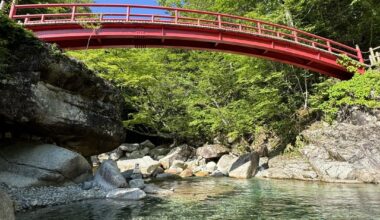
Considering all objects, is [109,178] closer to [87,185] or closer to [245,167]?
[87,185]

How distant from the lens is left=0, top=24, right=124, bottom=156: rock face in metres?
10.5

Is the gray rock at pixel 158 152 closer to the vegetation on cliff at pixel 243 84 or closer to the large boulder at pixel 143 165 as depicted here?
the vegetation on cliff at pixel 243 84

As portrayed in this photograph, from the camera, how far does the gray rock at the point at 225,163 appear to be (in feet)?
60.2

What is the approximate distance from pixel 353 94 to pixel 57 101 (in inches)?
534

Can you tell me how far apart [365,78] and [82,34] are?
1357 centimetres

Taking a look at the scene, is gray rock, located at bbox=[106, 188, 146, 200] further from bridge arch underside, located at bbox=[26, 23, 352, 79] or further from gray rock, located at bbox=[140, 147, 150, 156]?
gray rock, located at bbox=[140, 147, 150, 156]

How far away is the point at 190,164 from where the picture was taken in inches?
829

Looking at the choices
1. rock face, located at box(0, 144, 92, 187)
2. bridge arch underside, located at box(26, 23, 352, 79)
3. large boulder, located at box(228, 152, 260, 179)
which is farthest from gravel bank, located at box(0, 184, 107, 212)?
bridge arch underside, located at box(26, 23, 352, 79)

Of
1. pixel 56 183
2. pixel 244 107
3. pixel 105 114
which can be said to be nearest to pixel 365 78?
pixel 244 107

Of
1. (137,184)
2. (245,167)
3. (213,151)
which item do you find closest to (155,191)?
(137,184)

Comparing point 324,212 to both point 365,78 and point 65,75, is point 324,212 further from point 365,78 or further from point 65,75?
point 365,78

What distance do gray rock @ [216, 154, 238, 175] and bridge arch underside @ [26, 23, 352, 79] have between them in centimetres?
584

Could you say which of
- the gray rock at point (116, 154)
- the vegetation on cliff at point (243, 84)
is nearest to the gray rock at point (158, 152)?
the vegetation on cliff at point (243, 84)

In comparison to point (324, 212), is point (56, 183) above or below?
above
